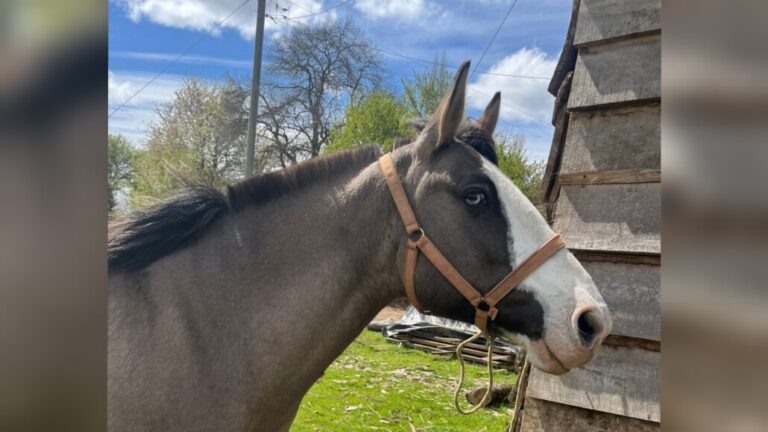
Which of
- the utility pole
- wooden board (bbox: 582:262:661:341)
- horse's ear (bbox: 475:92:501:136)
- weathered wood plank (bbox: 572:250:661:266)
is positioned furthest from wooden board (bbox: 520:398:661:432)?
the utility pole

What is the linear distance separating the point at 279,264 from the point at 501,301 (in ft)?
2.42

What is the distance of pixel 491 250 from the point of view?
146 centimetres

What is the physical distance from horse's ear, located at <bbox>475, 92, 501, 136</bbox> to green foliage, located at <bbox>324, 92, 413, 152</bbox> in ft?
17.2

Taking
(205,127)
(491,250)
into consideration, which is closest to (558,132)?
(491,250)

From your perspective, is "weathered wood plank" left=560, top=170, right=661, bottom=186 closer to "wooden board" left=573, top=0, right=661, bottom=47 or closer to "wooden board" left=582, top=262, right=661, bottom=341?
"wooden board" left=582, top=262, right=661, bottom=341

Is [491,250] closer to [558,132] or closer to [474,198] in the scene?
[474,198]

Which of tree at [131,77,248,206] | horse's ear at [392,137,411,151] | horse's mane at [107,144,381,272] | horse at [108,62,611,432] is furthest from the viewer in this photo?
tree at [131,77,248,206]

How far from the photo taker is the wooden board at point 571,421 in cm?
189

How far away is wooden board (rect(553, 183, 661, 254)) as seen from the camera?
1.84 meters

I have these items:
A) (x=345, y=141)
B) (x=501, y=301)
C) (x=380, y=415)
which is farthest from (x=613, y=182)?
(x=345, y=141)

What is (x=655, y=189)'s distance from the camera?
6.00 feet

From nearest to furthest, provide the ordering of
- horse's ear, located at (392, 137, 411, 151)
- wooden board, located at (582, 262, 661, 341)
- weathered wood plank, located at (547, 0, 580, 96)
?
horse's ear, located at (392, 137, 411, 151) < wooden board, located at (582, 262, 661, 341) < weathered wood plank, located at (547, 0, 580, 96)

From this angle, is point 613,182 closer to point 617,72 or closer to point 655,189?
point 655,189

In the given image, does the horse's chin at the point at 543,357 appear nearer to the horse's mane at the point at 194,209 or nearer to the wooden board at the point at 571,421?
the wooden board at the point at 571,421
